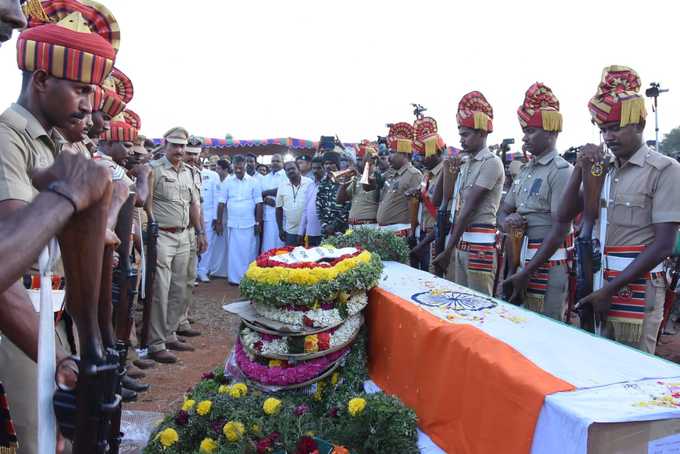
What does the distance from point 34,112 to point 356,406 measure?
6.82ft

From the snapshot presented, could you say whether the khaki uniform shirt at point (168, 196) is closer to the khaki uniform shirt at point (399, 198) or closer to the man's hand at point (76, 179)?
the khaki uniform shirt at point (399, 198)

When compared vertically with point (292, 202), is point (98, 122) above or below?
above

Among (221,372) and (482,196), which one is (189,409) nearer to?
(221,372)

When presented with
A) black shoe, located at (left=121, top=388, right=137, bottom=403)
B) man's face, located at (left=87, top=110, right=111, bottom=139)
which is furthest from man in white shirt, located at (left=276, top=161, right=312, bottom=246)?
man's face, located at (left=87, top=110, right=111, bottom=139)

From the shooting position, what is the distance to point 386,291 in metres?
3.59

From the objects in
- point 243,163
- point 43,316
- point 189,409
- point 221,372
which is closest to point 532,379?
point 43,316

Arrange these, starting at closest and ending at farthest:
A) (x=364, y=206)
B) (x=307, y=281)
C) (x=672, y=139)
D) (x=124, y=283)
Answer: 1. (x=307, y=281)
2. (x=124, y=283)
3. (x=364, y=206)
4. (x=672, y=139)

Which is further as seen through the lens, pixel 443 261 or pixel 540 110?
pixel 443 261

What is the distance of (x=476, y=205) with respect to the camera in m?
4.84

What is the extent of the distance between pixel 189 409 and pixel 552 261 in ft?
9.19

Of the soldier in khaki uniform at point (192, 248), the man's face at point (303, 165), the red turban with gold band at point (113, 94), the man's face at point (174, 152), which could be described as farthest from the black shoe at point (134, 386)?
the man's face at point (303, 165)

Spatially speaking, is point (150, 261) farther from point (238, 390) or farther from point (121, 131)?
point (238, 390)

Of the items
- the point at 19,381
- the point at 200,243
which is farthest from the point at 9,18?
the point at 200,243

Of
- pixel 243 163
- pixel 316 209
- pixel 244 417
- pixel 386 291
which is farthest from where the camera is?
pixel 243 163
